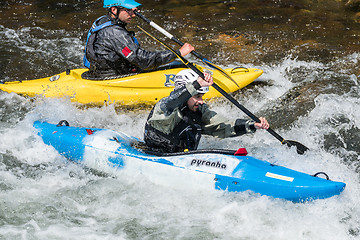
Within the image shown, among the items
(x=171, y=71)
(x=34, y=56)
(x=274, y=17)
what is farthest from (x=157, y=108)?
(x=274, y=17)

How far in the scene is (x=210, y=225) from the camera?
4387 millimetres

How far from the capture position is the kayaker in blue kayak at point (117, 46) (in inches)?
244

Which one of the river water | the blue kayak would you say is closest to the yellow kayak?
the river water

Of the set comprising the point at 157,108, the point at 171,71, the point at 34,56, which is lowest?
the point at 34,56

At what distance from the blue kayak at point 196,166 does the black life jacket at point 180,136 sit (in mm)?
104

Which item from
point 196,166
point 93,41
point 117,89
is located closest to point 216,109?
point 117,89

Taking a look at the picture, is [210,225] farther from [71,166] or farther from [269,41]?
[269,41]

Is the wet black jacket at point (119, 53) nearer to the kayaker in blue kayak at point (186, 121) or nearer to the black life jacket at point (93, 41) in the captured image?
the black life jacket at point (93, 41)

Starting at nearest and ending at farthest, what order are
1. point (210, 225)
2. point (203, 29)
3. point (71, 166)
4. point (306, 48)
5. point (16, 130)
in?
point (210, 225) < point (71, 166) < point (16, 130) < point (306, 48) < point (203, 29)

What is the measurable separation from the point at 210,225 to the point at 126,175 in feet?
Answer: 3.46

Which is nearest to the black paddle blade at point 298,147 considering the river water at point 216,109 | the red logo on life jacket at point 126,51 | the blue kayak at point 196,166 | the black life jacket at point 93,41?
the river water at point 216,109

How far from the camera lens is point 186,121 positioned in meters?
4.58

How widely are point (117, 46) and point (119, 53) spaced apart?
96 millimetres

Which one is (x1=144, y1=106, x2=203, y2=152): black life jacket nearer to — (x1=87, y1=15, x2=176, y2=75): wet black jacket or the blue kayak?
the blue kayak
